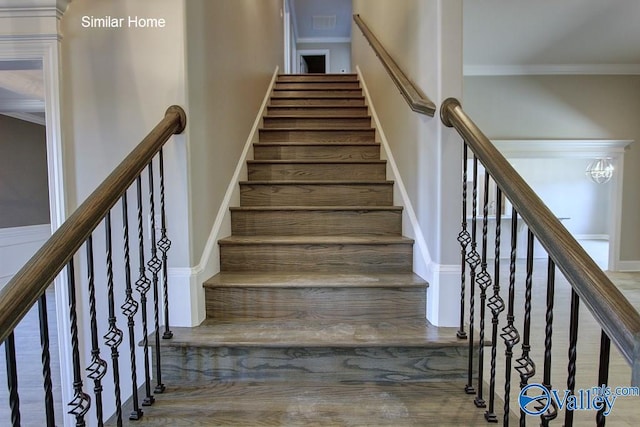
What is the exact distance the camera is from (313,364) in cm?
142

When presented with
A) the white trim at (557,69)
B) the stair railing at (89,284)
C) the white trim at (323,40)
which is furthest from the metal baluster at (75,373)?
the white trim at (323,40)

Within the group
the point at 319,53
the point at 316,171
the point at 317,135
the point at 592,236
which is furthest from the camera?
the point at 592,236

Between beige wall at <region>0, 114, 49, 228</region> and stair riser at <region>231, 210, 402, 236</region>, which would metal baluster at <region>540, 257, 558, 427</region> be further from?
beige wall at <region>0, 114, 49, 228</region>

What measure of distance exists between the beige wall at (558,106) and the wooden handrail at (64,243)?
502 cm

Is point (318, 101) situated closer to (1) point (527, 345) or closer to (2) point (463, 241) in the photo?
(2) point (463, 241)

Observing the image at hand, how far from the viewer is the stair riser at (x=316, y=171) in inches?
103

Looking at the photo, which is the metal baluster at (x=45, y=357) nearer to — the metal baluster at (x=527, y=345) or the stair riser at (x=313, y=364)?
the stair riser at (x=313, y=364)

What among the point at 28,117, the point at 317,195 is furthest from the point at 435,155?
the point at 28,117

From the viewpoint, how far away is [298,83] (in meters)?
4.53

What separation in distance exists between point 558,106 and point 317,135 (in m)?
4.16

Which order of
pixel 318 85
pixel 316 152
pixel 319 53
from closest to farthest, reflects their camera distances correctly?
pixel 316 152, pixel 318 85, pixel 319 53

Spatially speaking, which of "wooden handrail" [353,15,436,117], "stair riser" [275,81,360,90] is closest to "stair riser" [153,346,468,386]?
"wooden handrail" [353,15,436,117]

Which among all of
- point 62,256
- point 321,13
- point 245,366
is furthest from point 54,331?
point 321,13

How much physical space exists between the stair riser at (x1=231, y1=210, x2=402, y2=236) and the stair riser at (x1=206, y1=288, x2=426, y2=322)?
0.54m
